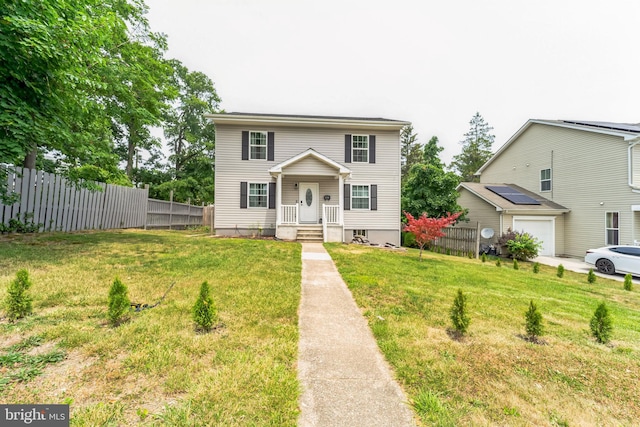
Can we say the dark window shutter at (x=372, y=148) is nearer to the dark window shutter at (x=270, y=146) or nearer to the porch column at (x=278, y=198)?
the porch column at (x=278, y=198)

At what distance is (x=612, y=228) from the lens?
12.4 metres

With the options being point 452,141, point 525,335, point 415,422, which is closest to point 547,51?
point 525,335

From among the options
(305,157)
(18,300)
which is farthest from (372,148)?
(18,300)

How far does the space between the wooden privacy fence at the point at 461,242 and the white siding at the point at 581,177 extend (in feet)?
22.0

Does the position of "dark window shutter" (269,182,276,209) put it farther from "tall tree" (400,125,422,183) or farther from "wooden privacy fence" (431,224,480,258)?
"tall tree" (400,125,422,183)

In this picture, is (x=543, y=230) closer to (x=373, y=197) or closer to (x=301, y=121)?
(x=373, y=197)

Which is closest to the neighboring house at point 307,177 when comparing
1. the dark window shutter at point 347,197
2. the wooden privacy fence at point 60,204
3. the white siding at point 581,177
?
the dark window shutter at point 347,197

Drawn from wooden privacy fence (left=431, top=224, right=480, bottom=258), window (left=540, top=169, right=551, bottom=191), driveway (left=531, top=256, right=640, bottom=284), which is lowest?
driveway (left=531, top=256, right=640, bottom=284)

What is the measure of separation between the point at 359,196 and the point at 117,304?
11.1 m

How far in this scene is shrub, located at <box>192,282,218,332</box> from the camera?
9.82ft

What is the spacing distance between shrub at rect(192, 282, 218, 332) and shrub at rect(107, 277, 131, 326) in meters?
0.88

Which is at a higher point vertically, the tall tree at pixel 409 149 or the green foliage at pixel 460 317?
the tall tree at pixel 409 149

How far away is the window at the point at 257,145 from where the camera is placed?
12450 mm

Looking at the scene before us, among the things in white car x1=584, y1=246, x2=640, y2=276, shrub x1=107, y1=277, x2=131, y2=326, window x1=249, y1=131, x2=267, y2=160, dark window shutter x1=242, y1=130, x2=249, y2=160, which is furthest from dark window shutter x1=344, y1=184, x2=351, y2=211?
white car x1=584, y1=246, x2=640, y2=276
